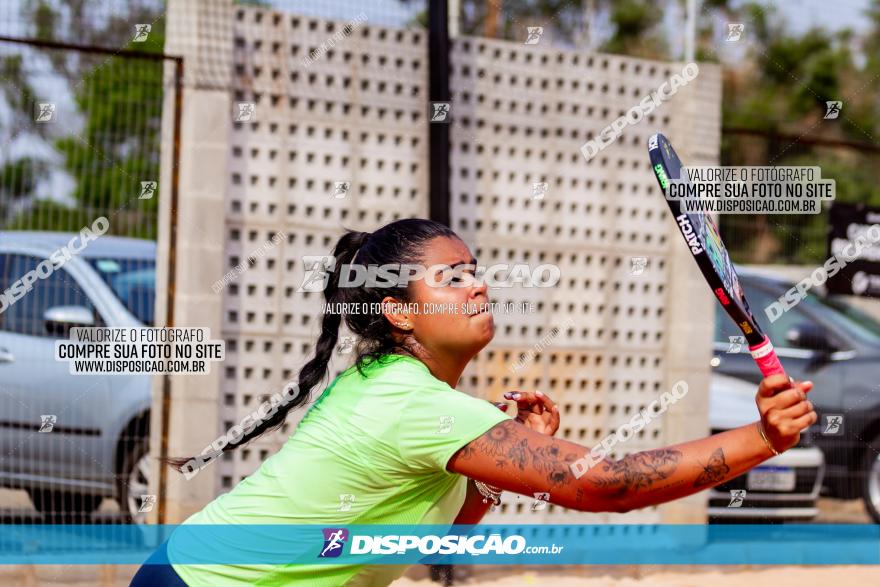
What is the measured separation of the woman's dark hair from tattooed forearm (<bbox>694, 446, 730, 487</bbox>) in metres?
0.78

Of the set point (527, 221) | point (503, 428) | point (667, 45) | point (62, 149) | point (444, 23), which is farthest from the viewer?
point (667, 45)

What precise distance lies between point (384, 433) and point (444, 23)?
13.8ft

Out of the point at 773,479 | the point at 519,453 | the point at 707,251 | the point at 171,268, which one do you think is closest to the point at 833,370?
the point at 773,479

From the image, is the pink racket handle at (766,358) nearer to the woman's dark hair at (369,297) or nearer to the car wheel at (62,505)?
the woman's dark hair at (369,297)

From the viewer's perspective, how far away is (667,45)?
71.3 feet

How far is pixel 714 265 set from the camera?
2.56 metres

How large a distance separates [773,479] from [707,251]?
6.08m

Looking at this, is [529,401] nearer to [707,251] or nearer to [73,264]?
[707,251]

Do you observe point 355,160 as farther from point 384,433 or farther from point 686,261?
point 384,433

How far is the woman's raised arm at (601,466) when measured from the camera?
257 cm

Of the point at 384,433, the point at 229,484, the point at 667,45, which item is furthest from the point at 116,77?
the point at 667,45

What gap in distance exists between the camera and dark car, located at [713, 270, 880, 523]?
332 inches

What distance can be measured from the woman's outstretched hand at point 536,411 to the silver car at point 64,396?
3754 mm

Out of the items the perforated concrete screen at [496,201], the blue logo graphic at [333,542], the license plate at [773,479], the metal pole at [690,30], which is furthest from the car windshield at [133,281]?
the license plate at [773,479]
